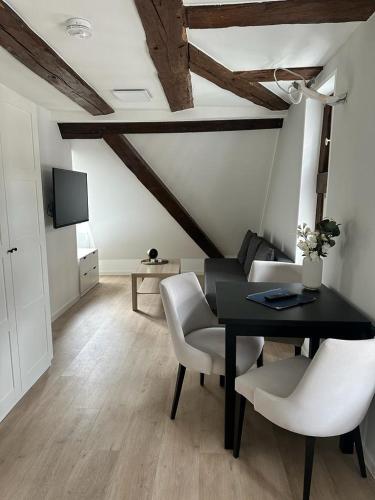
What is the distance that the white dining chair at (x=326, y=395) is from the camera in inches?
51.8

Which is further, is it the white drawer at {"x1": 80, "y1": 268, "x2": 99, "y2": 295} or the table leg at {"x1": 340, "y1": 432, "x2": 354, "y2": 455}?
the white drawer at {"x1": 80, "y1": 268, "x2": 99, "y2": 295}

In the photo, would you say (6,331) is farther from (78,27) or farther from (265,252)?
(265,252)

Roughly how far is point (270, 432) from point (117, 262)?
4.38 metres

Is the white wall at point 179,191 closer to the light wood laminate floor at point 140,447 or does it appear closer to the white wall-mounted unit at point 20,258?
the white wall-mounted unit at point 20,258

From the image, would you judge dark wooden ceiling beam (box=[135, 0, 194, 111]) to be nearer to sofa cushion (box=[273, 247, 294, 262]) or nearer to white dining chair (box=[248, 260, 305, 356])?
white dining chair (box=[248, 260, 305, 356])

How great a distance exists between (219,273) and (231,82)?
2.21 m

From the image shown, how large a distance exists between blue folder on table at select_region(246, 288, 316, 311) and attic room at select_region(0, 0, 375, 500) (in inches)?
0.6

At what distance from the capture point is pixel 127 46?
2.03 meters

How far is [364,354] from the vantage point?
4.33 ft

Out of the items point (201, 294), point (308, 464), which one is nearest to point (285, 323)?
point (308, 464)

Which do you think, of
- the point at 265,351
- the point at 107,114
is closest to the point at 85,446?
the point at 265,351

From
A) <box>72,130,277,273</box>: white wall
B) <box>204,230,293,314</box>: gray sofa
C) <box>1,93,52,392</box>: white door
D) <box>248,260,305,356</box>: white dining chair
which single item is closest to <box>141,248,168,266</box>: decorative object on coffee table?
<box>204,230,293,314</box>: gray sofa

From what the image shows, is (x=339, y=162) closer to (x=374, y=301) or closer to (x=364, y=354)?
(x=374, y=301)

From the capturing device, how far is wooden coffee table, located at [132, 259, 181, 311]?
407 centimetres
